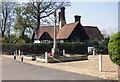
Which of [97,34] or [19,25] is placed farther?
[97,34]

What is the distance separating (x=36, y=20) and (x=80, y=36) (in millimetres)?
12572

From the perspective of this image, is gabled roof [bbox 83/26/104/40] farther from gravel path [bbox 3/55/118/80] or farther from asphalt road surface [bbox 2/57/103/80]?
asphalt road surface [bbox 2/57/103/80]

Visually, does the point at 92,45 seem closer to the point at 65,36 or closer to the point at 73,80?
the point at 65,36

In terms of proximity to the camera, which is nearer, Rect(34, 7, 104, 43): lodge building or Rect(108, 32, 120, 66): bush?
Rect(108, 32, 120, 66): bush

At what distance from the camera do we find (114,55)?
10812 mm

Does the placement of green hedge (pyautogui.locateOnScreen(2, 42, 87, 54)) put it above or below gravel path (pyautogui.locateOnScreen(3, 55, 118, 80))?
above

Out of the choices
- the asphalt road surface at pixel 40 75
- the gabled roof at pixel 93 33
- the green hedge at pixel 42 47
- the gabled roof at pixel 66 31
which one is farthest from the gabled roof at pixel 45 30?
the asphalt road surface at pixel 40 75

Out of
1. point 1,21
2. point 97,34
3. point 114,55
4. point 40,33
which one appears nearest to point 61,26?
point 40,33

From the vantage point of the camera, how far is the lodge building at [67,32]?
118 feet

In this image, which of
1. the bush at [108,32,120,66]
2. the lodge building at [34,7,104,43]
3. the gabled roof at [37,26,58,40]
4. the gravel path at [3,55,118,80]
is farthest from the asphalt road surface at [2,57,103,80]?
the gabled roof at [37,26,58,40]

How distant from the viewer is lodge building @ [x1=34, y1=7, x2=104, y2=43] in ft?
118

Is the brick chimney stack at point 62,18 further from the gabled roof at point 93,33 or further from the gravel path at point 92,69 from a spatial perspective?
the gravel path at point 92,69

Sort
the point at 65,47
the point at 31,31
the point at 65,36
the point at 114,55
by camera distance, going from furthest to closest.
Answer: the point at 31,31
the point at 65,36
the point at 65,47
the point at 114,55

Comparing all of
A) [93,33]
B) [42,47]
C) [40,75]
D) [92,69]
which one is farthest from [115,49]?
[93,33]
